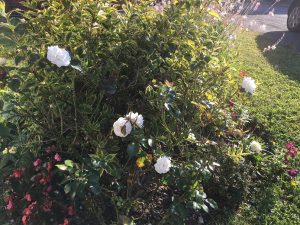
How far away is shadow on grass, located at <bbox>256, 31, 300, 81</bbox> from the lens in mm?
6992

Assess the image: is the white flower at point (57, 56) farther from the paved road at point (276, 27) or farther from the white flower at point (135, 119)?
the paved road at point (276, 27)

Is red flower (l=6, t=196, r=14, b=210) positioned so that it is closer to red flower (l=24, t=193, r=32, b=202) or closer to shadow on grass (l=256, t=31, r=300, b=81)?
red flower (l=24, t=193, r=32, b=202)

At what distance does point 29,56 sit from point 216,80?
123 centimetres

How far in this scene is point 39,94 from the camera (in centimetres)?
252

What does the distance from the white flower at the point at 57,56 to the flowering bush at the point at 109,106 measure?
15 centimetres

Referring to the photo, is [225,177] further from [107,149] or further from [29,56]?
[29,56]

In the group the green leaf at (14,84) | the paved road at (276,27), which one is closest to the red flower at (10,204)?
the green leaf at (14,84)

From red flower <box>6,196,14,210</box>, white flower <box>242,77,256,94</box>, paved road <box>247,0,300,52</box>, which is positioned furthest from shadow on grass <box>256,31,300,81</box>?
red flower <box>6,196,14,210</box>

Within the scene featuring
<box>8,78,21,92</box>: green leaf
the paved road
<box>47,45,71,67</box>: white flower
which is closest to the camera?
<box>47,45,71,67</box>: white flower

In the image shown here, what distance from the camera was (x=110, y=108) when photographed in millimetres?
2736

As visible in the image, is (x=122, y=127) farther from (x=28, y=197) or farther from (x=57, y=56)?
(x=28, y=197)

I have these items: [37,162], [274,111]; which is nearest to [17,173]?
[37,162]

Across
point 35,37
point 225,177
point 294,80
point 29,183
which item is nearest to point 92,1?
point 35,37

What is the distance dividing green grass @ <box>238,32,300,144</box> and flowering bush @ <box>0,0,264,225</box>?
3.26 feet
